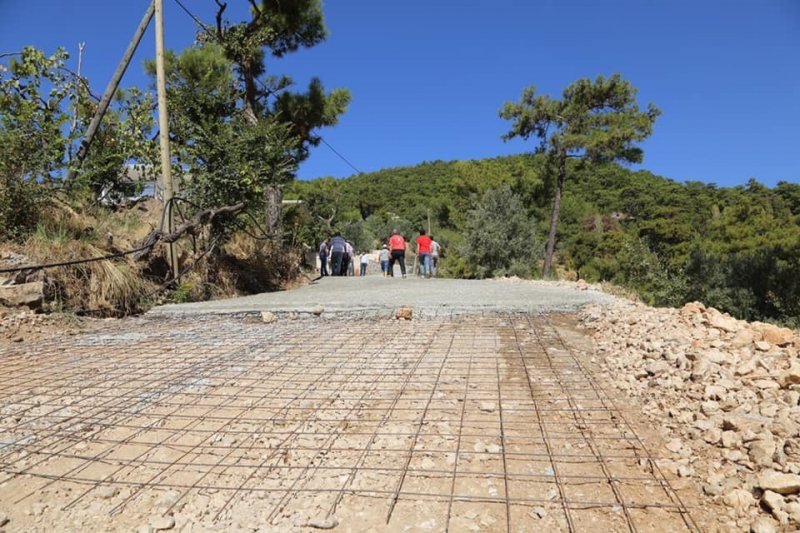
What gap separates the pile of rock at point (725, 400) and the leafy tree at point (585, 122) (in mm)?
12162

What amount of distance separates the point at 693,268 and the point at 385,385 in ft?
51.8

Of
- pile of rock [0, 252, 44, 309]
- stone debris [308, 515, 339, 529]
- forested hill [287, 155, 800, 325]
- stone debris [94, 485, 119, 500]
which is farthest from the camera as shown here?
forested hill [287, 155, 800, 325]

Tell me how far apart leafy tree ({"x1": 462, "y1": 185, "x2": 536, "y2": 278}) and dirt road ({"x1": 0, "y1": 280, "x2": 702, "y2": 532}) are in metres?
12.1

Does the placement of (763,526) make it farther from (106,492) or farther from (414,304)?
(414,304)

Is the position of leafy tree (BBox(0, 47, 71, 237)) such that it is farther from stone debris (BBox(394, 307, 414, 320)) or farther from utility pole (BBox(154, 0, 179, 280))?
stone debris (BBox(394, 307, 414, 320))

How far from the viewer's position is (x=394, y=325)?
4801 mm

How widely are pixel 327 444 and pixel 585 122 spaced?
17.0 meters

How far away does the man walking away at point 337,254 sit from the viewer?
1275cm

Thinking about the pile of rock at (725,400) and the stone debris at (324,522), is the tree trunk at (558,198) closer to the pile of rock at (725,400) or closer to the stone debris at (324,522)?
the pile of rock at (725,400)

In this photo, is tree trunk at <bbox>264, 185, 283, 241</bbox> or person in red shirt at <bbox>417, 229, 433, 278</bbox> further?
person in red shirt at <bbox>417, 229, 433, 278</bbox>

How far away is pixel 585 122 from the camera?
1650 cm

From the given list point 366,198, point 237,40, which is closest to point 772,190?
point 237,40

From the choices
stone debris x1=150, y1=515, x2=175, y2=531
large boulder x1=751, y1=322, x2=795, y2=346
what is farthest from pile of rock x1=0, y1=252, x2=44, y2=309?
large boulder x1=751, y1=322, x2=795, y2=346

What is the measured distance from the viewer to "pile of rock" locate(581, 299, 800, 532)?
1535mm
